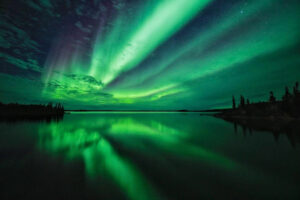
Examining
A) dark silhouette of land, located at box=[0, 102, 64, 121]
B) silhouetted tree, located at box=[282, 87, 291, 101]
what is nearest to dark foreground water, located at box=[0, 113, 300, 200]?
silhouetted tree, located at box=[282, 87, 291, 101]

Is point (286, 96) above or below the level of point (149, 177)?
above

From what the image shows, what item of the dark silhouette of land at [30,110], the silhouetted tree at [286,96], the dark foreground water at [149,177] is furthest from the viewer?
the dark silhouette of land at [30,110]

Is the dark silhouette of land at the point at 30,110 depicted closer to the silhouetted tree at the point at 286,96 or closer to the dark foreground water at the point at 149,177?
the dark foreground water at the point at 149,177

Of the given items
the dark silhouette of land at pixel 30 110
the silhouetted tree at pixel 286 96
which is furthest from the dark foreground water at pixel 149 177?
the dark silhouette of land at pixel 30 110

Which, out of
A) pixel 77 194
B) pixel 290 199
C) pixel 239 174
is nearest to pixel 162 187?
pixel 77 194

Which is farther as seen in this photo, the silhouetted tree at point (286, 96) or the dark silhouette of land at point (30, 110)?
the dark silhouette of land at point (30, 110)

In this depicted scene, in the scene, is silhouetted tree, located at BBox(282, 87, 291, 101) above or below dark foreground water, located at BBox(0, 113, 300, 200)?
above

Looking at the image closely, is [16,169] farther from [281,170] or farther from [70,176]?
[281,170]

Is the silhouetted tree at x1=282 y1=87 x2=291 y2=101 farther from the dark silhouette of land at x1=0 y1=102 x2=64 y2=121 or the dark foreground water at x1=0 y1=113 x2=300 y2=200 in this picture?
the dark silhouette of land at x1=0 y1=102 x2=64 y2=121

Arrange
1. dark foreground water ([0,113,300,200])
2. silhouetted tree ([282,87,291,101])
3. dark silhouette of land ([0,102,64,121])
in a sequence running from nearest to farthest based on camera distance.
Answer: dark foreground water ([0,113,300,200]), silhouetted tree ([282,87,291,101]), dark silhouette of land ([0,102,64,121])

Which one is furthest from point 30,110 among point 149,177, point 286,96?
point 286,96

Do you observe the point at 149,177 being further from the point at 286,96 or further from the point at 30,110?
the point at 30,110

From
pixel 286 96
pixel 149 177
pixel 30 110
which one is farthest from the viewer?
pixel 30 110

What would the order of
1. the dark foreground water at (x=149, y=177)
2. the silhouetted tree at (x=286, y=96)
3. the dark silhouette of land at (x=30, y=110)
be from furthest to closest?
the dark silhouette of land at (x=30, y=110) < the silhouetted tree at (x=286, y=96) < the dark foreground water at (x=149, y=177)
